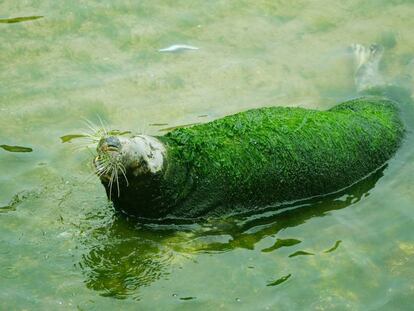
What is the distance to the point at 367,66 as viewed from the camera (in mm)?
8242

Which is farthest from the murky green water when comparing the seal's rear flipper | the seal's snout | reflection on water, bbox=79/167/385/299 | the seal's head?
the seal's snout

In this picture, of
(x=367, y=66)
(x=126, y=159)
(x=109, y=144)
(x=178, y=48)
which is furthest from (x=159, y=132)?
(x=367, y=66)

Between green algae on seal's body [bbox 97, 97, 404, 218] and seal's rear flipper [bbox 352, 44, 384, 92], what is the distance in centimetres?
176

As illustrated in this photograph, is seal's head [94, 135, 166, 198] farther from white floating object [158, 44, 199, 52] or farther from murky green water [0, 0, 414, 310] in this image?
white floating object [158, 44, 199, 52]

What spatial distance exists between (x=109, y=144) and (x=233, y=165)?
1068mm

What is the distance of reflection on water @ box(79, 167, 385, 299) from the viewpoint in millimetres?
5320

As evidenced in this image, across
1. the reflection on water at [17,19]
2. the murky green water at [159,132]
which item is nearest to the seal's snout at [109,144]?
the murky green water at [159,132]

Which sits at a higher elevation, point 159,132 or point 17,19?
point 17,19

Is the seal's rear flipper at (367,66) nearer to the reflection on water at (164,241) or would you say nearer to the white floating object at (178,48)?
the white floating object at (178,48)

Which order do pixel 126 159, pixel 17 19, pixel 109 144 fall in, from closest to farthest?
pixel 109 144, pixel 126 159, pixel 17 19

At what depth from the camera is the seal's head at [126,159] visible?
5.52 m

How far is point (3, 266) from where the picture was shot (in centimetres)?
535

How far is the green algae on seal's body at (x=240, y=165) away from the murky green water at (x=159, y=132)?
0.17 meters

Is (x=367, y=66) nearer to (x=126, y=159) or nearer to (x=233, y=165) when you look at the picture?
(x=233, y=165)
